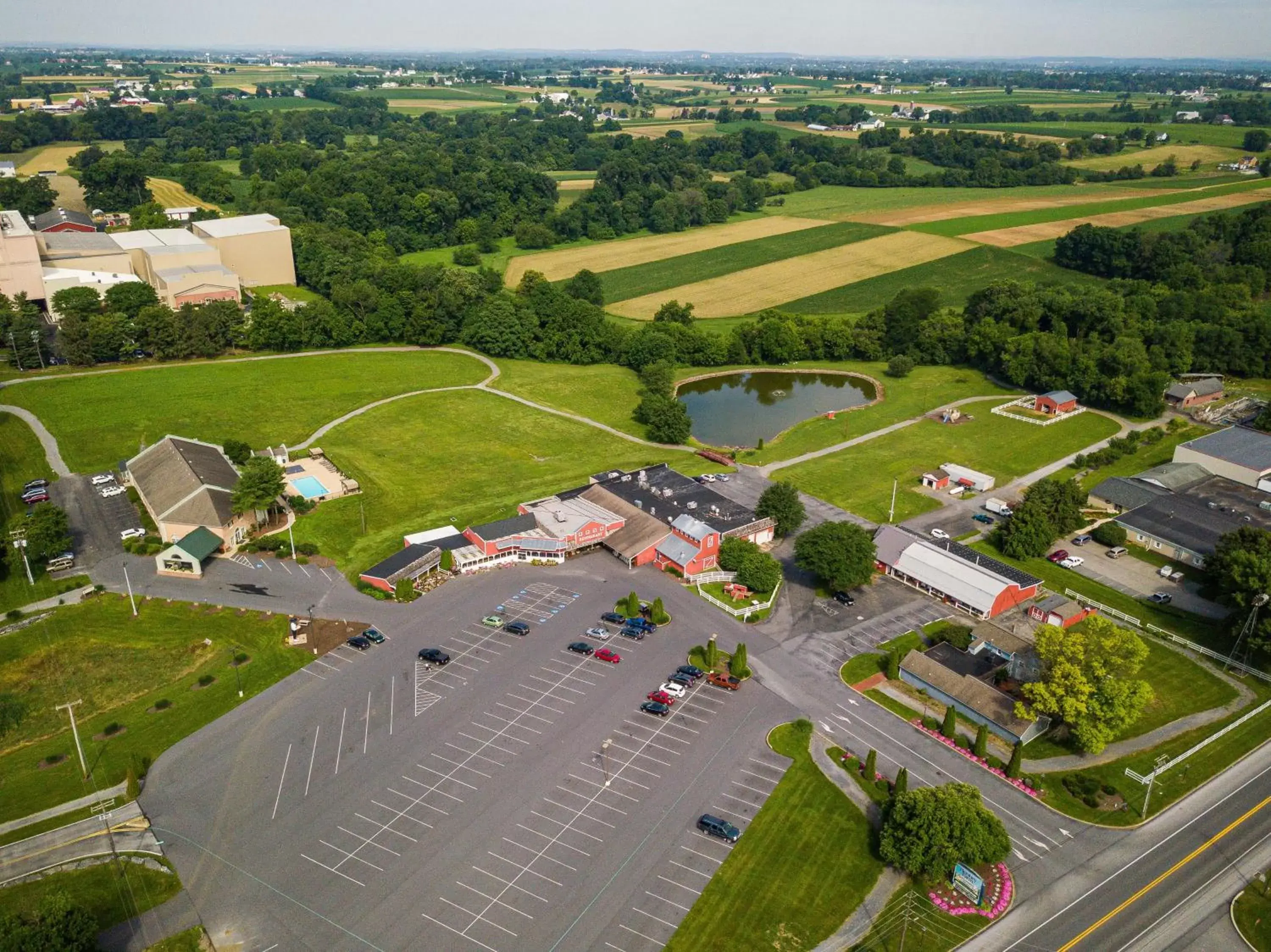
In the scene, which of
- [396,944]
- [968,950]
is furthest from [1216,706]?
[396,944]

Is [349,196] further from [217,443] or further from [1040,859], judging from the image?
[1040,859]

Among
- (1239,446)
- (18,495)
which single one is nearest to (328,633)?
(18,495)

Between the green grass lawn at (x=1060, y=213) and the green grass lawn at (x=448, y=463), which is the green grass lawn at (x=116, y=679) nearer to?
the green grass lawn at (x=448, y=463)

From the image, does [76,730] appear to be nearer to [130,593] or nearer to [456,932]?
[130,593]

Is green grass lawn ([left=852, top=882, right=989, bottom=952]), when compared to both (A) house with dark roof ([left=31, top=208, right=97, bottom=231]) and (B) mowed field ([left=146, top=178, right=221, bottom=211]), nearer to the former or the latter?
(A) house with dark roof ([left=31, top=208, right=97, bottom=231])

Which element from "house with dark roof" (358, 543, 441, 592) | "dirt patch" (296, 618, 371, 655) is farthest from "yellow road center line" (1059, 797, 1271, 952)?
"house with dark roof" (358, 543, 441, 592)

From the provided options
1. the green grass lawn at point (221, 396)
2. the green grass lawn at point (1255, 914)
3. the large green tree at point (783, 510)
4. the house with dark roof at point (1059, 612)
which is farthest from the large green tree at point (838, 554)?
the green grass lawn at point (221, 396)

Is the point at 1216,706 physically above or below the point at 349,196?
below
